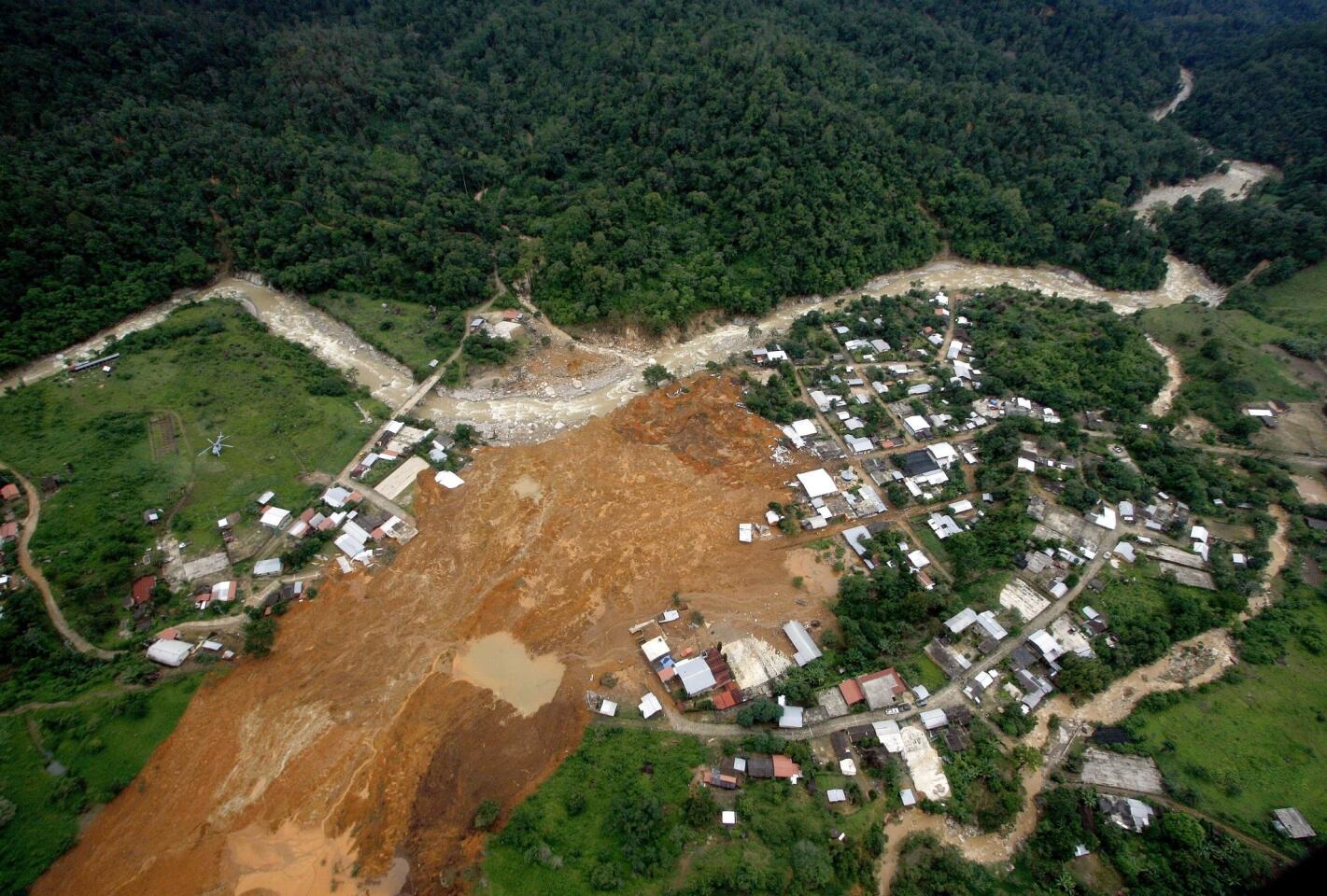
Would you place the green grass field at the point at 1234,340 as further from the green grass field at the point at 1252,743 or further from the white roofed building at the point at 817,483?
the white roofed building at the point at 817,483

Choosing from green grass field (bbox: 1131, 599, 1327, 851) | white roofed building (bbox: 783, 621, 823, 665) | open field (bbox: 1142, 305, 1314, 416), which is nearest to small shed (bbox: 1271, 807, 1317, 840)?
green grass field (bbox: 1131, 599, 1327, 851)

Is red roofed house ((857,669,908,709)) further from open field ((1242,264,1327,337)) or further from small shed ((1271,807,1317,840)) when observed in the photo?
open field ((1242,264,1327,337))

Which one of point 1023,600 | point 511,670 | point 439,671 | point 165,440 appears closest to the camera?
point 439,671

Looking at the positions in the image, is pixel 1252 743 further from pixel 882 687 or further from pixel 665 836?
pixel 665 836

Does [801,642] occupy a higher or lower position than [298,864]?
higher

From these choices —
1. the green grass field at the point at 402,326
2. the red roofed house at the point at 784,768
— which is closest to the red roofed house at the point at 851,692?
the red roofed house at the point at 784,768

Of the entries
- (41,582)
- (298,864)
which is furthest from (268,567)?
(298,864)
